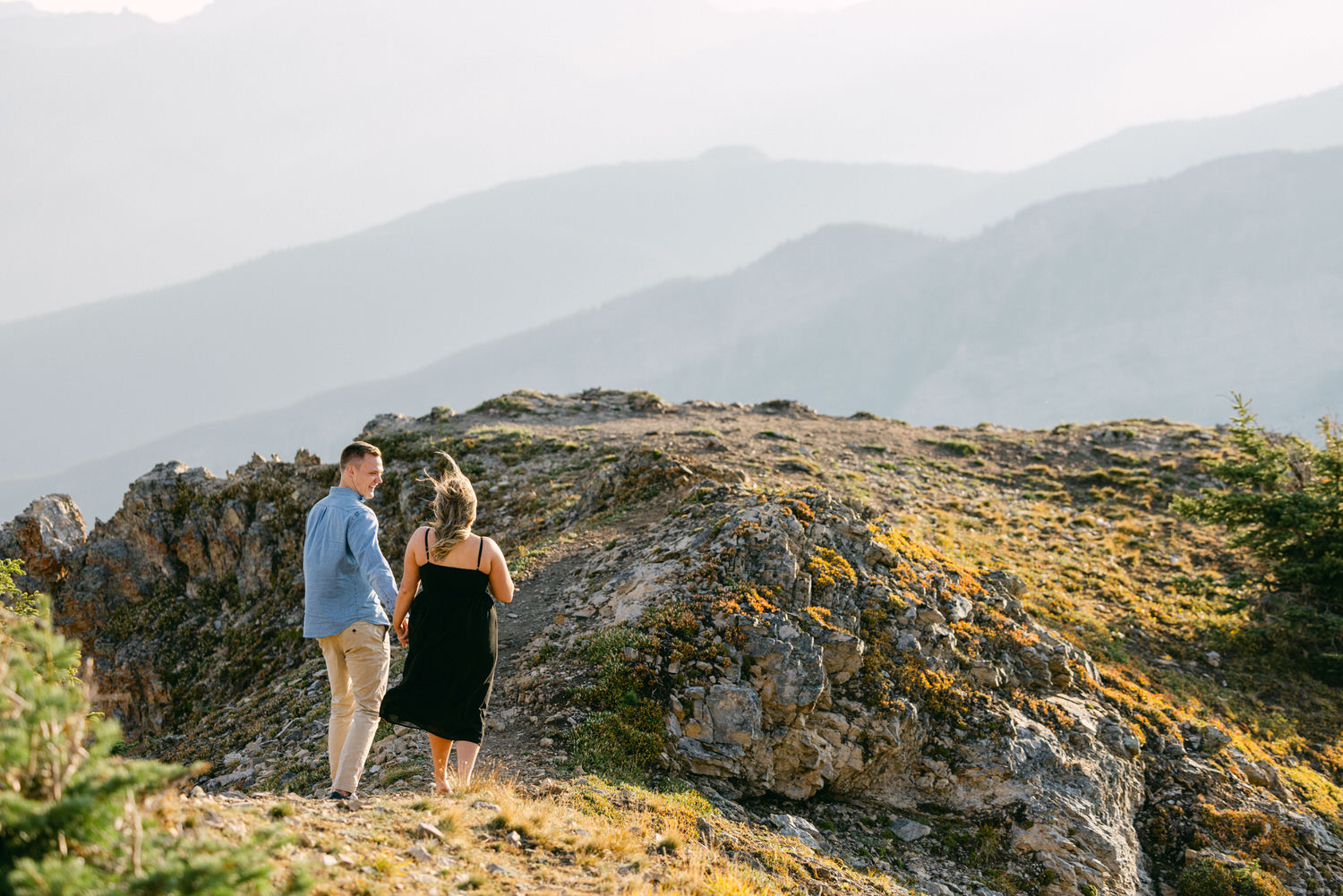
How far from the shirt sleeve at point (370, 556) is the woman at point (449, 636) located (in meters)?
0.14

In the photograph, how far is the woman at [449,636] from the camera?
6.82 meters

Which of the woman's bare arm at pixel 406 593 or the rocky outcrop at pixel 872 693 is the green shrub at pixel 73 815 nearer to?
the woman's bare arm at pixel 406 593

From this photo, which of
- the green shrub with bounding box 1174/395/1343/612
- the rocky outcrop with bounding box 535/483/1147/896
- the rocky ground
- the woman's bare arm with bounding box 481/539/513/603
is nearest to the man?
the rocky ground

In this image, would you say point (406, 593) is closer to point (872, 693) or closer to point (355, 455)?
point (355, 455)

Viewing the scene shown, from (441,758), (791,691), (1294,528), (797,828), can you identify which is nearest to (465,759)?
(441,758)

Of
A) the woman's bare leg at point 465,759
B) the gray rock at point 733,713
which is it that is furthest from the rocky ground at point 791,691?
the woman's bare leg at point 465,759

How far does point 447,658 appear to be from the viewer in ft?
22.7

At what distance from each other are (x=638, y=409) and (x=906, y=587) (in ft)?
76.5

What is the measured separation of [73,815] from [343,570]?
12.4ft

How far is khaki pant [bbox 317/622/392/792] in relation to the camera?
686cm

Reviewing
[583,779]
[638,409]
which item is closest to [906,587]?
[583,779]

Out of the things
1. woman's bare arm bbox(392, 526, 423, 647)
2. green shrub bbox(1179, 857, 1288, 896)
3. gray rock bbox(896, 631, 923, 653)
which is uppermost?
woman's bare arm bbox(392, 526, 423, 647)

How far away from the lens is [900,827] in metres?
9.53

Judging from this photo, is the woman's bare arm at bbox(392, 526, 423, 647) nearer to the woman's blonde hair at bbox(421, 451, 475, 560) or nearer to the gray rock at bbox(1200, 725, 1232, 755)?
the woman's blonde hair at bbox(421, 451, 475, 560)
